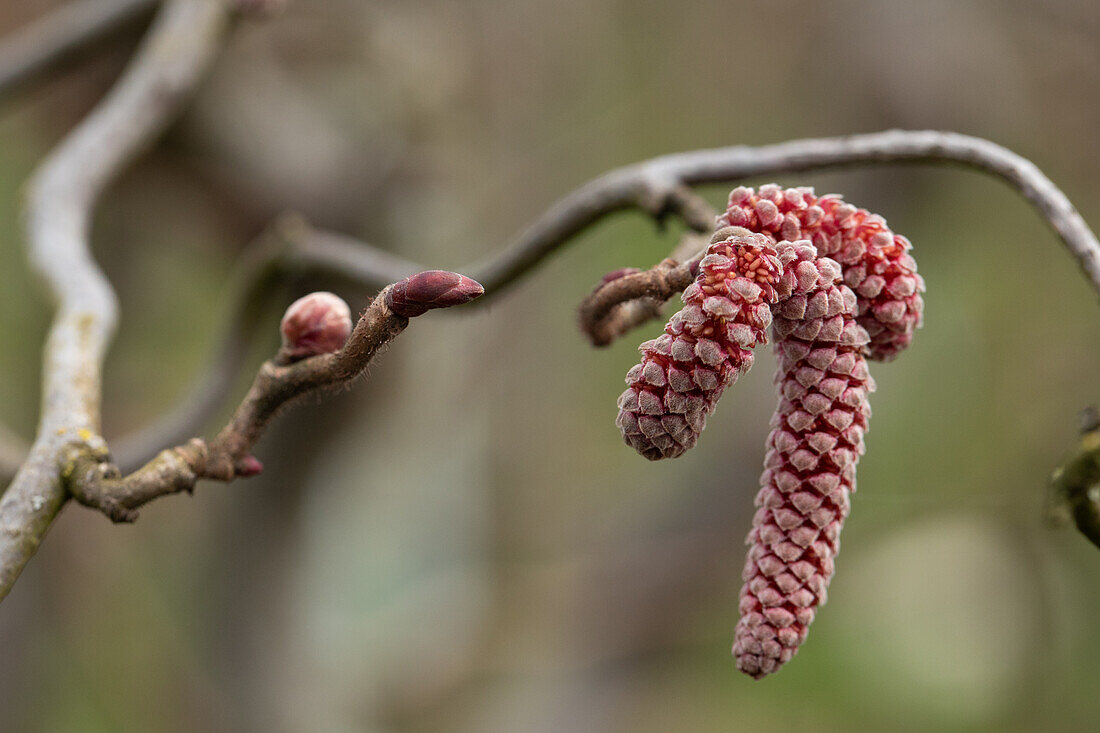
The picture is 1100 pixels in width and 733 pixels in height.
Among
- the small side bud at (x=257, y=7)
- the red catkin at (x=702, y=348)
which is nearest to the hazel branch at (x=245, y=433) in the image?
the red catkin at (x=702, y=348)

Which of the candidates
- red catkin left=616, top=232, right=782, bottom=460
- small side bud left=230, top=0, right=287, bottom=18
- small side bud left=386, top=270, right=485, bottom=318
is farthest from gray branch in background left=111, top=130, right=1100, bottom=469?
small side bud left=230, top=0, right=287, bottom=18

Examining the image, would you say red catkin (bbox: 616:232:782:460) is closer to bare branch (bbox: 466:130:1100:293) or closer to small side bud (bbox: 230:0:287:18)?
bare branch (bbox: 466:130:1100:293)

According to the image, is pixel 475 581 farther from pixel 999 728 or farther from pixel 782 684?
pixel 999 728

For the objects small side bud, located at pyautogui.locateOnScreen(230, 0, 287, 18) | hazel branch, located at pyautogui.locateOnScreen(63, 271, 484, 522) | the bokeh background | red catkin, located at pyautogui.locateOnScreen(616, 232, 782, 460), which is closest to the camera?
red catkin, located at pyautogui.locateOnScreen(616, 232, 782, 460)

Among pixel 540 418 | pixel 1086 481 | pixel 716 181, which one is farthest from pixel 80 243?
pixel 540 418

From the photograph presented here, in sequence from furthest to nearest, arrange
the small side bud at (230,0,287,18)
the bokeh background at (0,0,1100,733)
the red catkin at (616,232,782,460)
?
the bokeh background at (0,0,1100,733) < the small side bud at (230,0,287,18) < the red catkin at (616,232,782,460)

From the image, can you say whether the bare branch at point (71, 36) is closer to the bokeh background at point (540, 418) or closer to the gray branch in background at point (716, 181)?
the bokeh background at point (540, 418)
